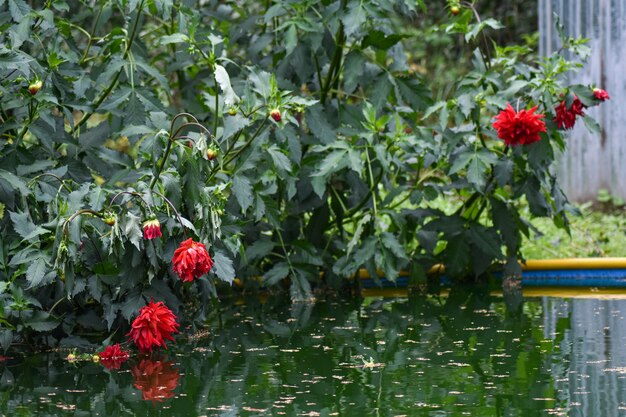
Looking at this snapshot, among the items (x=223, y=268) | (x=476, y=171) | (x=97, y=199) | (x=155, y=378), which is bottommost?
(x=155, y=378)

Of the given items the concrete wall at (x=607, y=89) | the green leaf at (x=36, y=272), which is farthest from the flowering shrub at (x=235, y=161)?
the concrete wall at (x=607, y=89)

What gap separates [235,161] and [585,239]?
2711mm

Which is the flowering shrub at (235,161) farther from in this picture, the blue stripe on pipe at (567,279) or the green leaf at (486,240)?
the blue stripe on pipe at (567,279)

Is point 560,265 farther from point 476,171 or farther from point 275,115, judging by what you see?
point 275,115

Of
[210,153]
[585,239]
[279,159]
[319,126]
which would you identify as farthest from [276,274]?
[585,239]

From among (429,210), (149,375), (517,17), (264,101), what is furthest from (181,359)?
(517,17)

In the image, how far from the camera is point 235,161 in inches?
211

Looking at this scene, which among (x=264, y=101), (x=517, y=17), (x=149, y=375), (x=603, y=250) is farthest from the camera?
(x=517, y=17)

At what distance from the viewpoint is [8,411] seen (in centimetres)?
338

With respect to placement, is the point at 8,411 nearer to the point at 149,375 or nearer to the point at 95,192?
the point at 149,375

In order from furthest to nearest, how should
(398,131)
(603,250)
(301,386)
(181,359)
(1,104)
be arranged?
(603,250), (398,131), (1,104), (181,359), (301,386)

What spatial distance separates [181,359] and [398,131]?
5.96 ft

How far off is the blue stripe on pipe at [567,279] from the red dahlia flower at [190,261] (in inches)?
91.4

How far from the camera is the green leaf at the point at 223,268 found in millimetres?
4363
